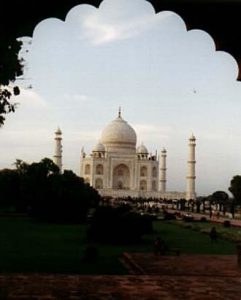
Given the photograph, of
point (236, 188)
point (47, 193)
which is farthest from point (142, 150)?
point (47, 193)

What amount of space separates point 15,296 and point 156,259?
5498 mm

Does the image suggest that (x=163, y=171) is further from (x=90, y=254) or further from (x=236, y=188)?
(x=90, y=254)

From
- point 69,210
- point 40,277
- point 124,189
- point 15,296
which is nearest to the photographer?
point 15,296

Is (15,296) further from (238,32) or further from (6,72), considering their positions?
(238,32)

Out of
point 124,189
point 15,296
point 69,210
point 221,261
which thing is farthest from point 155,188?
point 15,296

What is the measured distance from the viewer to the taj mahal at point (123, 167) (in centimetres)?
6769

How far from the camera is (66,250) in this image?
14078mm

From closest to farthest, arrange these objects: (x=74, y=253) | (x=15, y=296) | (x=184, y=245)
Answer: (x=15, y=296) → (x=74, y=253) → (x=184, y=245)

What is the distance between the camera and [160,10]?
4.19 metres

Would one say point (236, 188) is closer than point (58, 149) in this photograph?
Yes

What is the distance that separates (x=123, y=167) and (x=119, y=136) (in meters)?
4.62

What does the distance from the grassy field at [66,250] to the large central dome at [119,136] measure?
47.7 m

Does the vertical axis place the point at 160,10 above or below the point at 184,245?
above

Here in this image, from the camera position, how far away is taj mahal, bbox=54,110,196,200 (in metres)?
67.7
